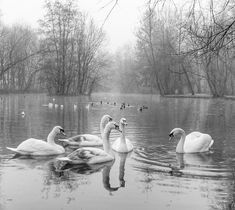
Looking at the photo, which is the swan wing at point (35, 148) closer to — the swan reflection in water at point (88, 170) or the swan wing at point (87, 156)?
the swan reflection in water at point (88, 170)

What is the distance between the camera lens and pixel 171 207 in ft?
21.6

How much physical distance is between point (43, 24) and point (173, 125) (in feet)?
157


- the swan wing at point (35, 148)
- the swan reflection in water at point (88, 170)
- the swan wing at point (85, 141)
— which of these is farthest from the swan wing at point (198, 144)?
the swan wing at point (35, 148)

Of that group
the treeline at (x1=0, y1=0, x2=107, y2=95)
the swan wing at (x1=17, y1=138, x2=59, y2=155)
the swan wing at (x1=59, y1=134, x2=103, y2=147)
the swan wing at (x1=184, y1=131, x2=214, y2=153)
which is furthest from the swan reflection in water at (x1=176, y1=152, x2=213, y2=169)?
the treeline at (x1=0, y1=0, x2=107, y2=95)

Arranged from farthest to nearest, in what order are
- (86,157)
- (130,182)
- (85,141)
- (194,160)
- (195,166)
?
1. (85,141)
2. (194,160)
3. (195,166)
4. (86,157)
5. (130,182)

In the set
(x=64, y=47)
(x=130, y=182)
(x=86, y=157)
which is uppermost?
(x=64, y=47)

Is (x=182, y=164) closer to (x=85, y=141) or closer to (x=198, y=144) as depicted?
(x=198, y=144)

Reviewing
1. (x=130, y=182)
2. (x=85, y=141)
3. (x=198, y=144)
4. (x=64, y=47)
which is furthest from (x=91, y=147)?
(x=64, y=47)

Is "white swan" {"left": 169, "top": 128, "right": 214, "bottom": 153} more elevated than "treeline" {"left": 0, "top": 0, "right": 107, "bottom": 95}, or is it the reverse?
"treeline" {"left": 0, "top": 0, "right": 107, "bottom": 95}

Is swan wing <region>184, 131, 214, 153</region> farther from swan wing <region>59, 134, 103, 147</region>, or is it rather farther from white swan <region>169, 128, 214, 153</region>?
swan wing <region>59, 134, 103, 147</region>

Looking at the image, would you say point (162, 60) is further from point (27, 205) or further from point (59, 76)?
point (27, 205)

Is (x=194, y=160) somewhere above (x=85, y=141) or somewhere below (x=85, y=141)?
below

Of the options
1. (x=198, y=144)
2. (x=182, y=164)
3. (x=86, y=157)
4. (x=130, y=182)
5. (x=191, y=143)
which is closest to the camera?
(x=130, y=182)

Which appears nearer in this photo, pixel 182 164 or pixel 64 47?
pixel 182 164
